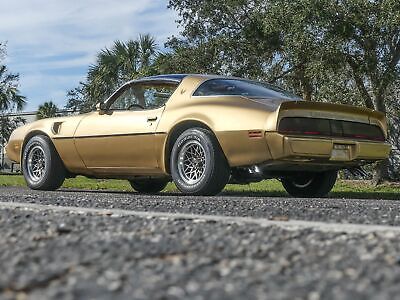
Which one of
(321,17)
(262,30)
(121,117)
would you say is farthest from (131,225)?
(262,30)

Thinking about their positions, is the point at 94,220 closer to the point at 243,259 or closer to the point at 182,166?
the point at 243,259

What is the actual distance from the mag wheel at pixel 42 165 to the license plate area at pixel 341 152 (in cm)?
339

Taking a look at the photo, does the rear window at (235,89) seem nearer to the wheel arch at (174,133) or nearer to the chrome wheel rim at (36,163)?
the wheel arch at (174,133)

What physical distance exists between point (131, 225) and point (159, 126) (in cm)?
355

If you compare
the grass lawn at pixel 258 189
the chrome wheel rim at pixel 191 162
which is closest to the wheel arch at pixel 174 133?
the chrome wheel rim at pixel 191 162

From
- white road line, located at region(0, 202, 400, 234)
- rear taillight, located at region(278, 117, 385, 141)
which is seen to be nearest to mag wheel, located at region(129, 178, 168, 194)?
rear taillight, located at region(278, 117, 385, 141)

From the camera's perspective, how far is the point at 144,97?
7297mm

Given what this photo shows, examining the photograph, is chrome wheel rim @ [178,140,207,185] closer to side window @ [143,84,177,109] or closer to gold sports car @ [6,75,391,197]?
gold sports car @ [6,75,391,197]

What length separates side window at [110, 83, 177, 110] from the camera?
700cm

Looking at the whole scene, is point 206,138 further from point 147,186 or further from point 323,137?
point 147,186

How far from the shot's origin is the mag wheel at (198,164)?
6.12 m

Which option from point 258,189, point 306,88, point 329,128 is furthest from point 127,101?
point 306,88

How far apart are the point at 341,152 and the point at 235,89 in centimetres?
126

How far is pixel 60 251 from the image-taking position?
2.42 m
